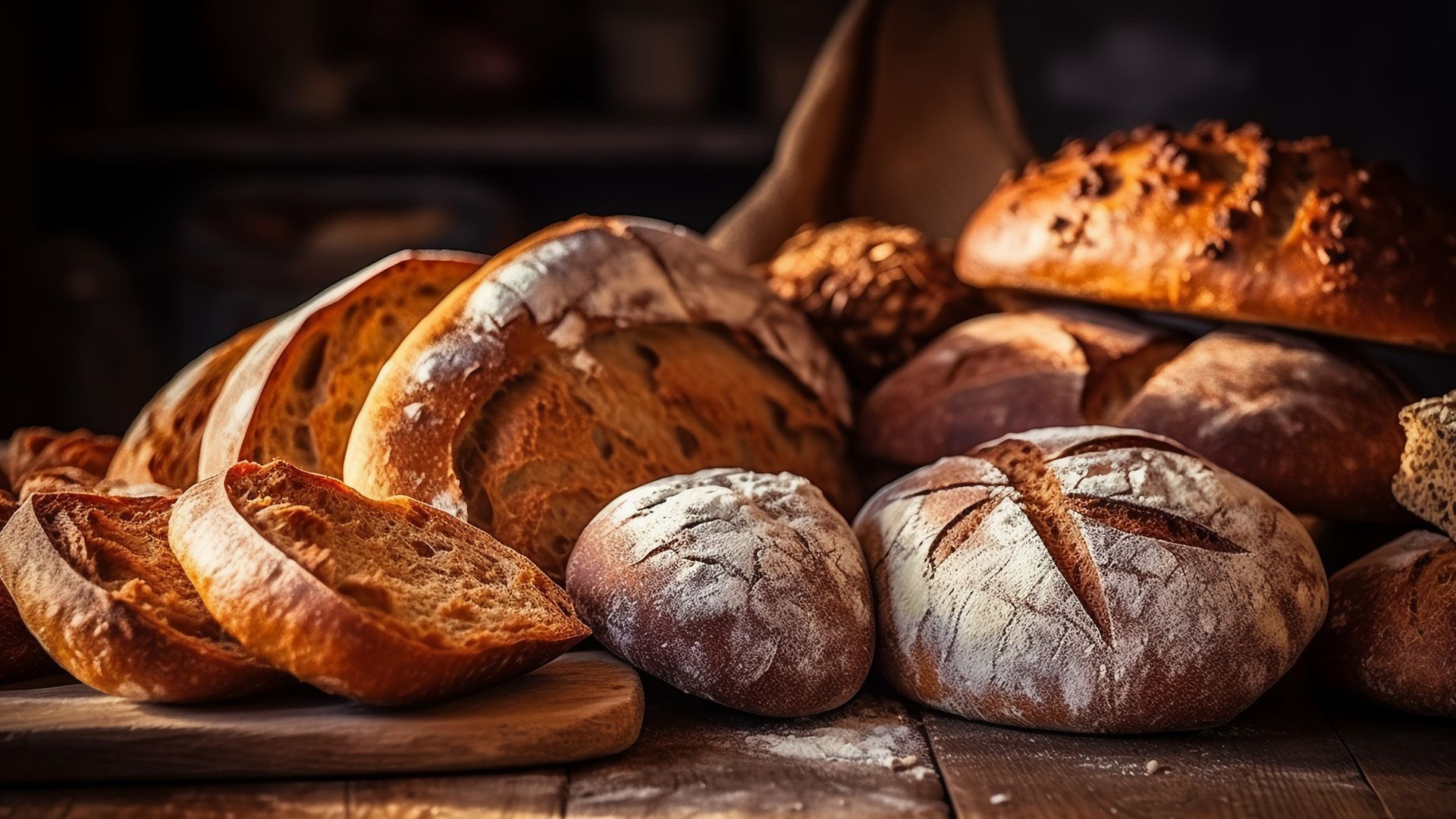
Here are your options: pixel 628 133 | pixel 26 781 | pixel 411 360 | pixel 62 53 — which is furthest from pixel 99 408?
pixel 26 781

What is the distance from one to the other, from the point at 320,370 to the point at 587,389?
39 centimetres

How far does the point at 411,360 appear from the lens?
1.63 m

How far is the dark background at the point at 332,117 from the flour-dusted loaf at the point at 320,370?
2.27 meters

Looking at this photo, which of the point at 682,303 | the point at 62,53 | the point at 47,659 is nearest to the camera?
the point at 47,659

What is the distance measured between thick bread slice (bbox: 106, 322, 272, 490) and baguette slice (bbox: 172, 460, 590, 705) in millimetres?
552

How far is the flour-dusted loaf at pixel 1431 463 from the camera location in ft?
4.84

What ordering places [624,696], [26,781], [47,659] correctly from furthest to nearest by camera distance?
[47,659]
[624,696]
[26,781]

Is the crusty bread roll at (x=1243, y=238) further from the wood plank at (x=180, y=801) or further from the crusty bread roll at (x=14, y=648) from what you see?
the crusty bread roll at (x=14, y=648)

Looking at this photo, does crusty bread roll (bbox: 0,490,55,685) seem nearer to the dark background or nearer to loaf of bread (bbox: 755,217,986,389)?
loaf of bread (bbox: 755,217,986,389)

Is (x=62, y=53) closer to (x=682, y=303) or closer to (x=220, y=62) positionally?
(x=220, y=62)

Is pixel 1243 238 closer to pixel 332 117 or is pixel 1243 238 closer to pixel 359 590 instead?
pixel 359 590

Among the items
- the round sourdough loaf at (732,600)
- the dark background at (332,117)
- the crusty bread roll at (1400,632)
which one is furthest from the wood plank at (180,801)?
the dark background at (332,117)

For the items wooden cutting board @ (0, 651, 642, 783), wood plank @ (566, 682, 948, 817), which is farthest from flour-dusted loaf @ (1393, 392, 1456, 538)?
wooden cutting board @ (0, 651, 642, 783)

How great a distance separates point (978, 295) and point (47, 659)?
1491 mm
